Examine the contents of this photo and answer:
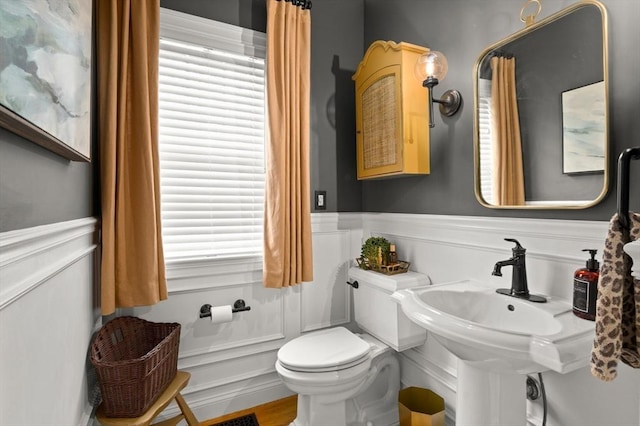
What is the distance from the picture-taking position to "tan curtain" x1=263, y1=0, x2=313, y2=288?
1903 millimetres

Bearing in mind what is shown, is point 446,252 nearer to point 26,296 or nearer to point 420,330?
point 420,330

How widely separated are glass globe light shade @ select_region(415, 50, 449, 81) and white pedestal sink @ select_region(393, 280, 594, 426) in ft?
3.32

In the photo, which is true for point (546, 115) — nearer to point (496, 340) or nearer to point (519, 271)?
point (519, 271)

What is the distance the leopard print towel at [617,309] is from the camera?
2.39ft

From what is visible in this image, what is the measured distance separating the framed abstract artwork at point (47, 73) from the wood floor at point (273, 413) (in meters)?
1.61

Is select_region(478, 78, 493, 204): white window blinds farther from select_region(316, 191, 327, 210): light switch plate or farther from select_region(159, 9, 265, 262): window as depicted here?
select_region(159, 9, 265, 262): window

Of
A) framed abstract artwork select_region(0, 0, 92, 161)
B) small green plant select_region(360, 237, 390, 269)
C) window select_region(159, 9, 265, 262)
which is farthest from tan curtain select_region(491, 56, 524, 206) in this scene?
framed abstract artwork select_region(0, 0, 92, 161)

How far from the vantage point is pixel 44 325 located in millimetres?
797

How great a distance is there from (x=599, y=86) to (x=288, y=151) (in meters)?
1.42

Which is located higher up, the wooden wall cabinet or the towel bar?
the wooden wall cabinet

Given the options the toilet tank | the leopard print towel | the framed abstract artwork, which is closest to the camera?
the framed abstract artwork

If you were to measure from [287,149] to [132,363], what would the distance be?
4.28 feet

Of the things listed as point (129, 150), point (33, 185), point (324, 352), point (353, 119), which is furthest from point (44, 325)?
point (353, 119)

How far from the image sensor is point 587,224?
3.68 ft
